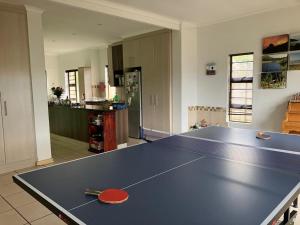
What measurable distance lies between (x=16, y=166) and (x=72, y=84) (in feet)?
20.7

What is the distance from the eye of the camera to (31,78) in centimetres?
412

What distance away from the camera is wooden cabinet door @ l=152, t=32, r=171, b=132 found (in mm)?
5715

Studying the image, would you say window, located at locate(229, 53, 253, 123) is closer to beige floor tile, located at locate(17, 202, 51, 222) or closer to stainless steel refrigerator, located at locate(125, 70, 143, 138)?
stainless steel refrigerator, located at locate(125, 70, 143, 138)

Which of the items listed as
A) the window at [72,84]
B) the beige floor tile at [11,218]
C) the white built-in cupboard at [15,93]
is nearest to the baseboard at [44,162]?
the white built-in cupboard at [15,93]

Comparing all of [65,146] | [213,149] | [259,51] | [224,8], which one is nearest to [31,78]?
[65,146]

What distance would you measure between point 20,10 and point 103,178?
368 centimetres

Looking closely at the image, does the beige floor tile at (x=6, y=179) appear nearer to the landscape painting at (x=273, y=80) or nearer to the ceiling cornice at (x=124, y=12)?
Answer: the ceiling cornice at (x=124, y=12)

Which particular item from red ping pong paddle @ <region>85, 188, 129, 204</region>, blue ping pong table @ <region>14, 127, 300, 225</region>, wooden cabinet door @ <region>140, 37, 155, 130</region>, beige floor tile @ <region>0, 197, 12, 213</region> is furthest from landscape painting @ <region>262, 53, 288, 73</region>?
beige floor tile @ <region>0, 197, 12, 213</region>

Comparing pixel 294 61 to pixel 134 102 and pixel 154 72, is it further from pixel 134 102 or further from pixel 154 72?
pixel 134 102

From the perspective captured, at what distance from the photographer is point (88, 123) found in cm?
533

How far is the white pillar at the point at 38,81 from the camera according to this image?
4.07 m

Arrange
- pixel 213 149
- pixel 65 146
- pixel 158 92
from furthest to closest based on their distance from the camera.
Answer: pixel 158 92 → pixel 65 146 → pixel 213 149

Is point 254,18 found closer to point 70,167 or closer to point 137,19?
point 137,19

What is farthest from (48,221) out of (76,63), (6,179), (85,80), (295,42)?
(76,63)
